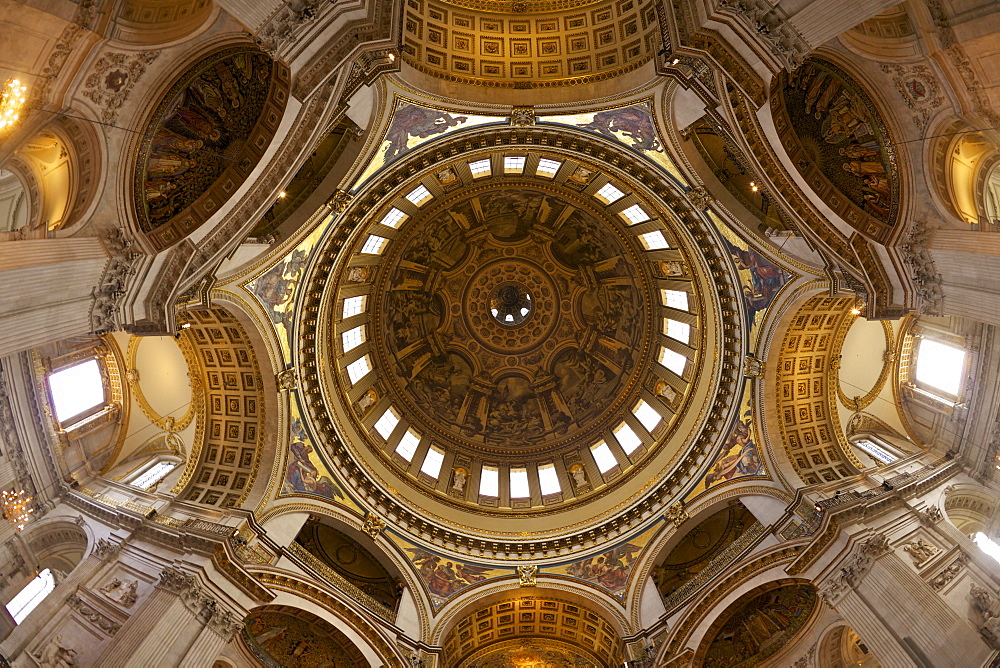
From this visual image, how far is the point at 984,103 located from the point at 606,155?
9359mm

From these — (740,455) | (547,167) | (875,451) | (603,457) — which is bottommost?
(875,451)

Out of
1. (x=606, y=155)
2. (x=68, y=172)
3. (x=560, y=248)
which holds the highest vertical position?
(x=560, y=248)

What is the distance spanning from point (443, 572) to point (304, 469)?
19.5 ft

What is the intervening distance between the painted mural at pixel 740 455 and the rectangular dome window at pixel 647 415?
4272 mm

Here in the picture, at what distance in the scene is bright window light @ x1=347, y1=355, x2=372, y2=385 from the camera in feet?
77.8

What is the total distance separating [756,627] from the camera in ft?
55.8

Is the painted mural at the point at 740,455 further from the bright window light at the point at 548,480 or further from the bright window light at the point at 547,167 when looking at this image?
the bright window light at the point at 547,167

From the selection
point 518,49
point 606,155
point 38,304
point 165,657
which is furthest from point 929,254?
point 165,657

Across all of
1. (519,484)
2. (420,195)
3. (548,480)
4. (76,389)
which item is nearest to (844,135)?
(420,195)

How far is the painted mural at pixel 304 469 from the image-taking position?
61.4ft

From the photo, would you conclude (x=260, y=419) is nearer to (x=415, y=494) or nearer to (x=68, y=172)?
(x=415, y=494)

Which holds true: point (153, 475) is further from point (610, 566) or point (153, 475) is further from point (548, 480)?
point (610, 566)

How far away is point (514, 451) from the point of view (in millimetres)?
26703

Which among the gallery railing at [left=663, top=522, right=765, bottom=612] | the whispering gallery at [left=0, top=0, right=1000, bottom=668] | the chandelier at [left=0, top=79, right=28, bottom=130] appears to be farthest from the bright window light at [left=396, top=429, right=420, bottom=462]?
the chandelier at [left=0, top=79, right=28, bottom=130]
